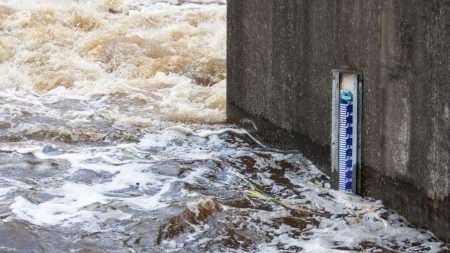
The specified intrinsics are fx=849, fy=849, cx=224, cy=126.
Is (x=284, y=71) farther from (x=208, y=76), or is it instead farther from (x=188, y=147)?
(x=208, y=76)

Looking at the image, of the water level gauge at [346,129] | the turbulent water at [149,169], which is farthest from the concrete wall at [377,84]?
the turbulent water at [149,169]

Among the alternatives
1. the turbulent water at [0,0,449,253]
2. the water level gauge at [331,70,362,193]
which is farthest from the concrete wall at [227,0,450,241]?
the turbulent water at [0,0,449,253]

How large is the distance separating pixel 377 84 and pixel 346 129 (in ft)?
1.47

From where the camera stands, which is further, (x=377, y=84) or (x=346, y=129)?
(x=346, y=129)

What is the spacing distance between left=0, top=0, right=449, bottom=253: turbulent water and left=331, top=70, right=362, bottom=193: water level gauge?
0.51ft

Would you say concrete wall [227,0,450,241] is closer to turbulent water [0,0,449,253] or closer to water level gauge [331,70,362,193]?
water level gauge [331,70,362,193]

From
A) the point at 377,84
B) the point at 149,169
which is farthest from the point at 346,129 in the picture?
the point at 149,169

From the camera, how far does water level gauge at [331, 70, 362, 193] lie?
5.61 metres

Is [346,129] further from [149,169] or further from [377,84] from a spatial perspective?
[149,169]

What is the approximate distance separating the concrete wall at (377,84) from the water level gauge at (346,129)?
80 mm

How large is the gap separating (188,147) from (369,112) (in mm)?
2128

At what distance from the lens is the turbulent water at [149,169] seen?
4.98m

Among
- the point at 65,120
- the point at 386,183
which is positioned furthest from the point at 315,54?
the point at 65,120

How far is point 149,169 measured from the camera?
6488 mm
